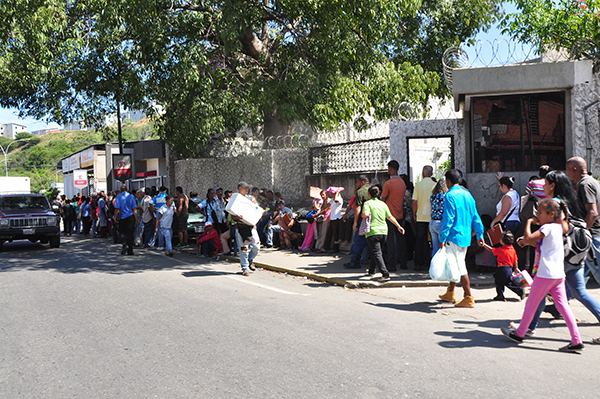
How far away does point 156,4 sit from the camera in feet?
48.3

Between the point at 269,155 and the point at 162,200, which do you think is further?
the point at 269,155

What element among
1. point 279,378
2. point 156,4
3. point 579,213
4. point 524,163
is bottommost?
point 279,378

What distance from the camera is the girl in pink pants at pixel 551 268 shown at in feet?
17.7

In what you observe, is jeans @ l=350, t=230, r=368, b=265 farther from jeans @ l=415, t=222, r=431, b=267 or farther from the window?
the window

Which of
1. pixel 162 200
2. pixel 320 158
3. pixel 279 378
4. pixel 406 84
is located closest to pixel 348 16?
pixel 406 84

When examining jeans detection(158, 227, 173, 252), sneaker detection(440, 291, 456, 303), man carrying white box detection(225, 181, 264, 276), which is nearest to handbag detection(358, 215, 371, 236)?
sneaker detection(440, 291, 456, 303)

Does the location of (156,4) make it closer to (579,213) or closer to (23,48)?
(23,48)

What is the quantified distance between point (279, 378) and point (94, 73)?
13.6 meters

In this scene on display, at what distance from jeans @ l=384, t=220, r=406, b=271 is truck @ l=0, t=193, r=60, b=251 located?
37.5 feet

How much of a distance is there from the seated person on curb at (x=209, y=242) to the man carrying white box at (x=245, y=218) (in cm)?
286

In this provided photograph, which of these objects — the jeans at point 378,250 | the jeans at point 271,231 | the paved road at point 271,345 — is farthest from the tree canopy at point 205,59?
the paved road at point 271,345

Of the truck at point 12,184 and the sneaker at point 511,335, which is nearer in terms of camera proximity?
the sneaker at point 511,335

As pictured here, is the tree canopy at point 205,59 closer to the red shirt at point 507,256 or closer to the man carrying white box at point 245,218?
the man carrying white box at point 245,218

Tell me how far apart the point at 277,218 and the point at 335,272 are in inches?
172
